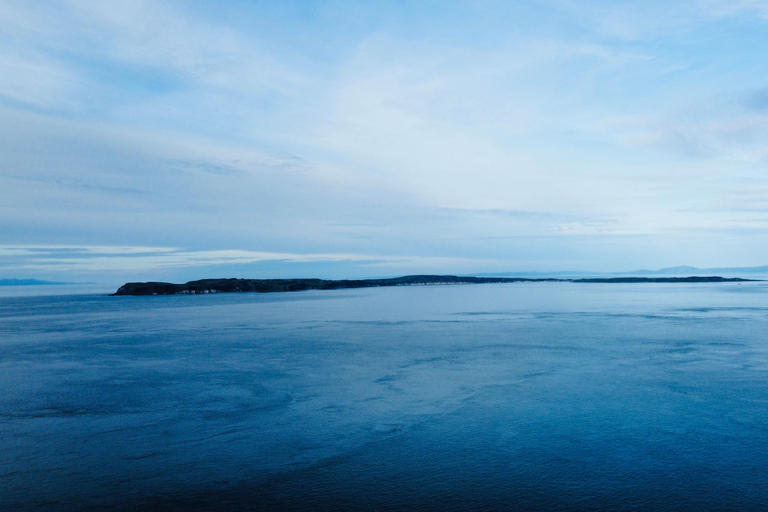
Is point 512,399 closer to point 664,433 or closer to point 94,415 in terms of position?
point 664,433

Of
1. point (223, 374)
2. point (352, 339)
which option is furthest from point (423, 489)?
point (352, 339)

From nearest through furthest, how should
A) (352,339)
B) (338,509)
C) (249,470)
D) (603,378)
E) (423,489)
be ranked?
(338,509) < (423,489) < (249,470) < (603,378) < (352,339)

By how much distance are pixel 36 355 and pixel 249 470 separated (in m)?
13.9

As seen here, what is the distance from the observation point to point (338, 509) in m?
5.76

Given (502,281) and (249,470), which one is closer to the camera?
(249,470)

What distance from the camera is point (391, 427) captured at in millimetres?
8461

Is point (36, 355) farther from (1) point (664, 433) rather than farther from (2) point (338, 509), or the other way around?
(1) point (664, 433)

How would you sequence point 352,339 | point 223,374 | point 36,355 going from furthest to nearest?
point 352,339, point 36,355, point 223,374

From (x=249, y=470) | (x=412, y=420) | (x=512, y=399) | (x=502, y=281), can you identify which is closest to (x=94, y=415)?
(x=249, y=470)

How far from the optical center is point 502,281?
116062mm

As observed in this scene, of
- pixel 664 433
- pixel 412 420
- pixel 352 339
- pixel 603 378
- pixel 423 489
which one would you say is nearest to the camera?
pixel 423 489

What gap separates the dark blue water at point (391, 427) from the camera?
20.1 feet

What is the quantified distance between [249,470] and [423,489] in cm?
246

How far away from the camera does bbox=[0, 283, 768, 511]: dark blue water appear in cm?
613
